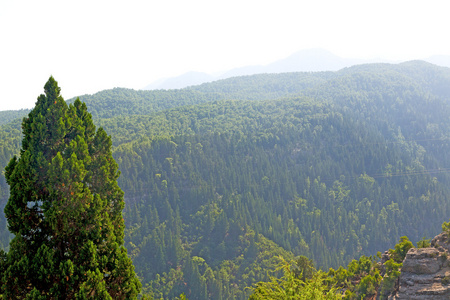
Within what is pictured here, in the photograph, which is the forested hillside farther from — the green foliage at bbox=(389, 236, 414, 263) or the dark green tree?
the dark green tree

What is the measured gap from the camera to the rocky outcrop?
2645 centimetres

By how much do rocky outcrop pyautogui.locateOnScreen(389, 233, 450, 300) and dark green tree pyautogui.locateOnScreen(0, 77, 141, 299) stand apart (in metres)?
21.5

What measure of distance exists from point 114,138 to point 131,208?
51.0 m

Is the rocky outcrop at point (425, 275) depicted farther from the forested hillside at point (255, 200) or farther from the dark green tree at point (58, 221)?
the forested hillside at point (255, 200)

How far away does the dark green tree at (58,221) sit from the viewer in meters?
14.2

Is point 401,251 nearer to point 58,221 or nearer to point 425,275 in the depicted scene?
point 425,275

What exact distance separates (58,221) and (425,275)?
26.3 metres

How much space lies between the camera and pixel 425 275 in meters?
27.6

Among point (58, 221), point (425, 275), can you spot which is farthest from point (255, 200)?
point (58, 221)

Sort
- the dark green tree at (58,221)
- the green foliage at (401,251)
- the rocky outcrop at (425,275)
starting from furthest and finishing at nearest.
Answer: the green foliage at (401,251) < the rocky outcrop at (425,275) < the dark green tree at (58,221)

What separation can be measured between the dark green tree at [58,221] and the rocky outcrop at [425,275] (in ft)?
70.4

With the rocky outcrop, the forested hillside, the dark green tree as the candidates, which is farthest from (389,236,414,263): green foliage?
the forested hillside

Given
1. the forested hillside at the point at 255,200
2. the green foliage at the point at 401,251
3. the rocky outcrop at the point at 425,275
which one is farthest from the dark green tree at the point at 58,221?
the forested hillside at the point at 255,200

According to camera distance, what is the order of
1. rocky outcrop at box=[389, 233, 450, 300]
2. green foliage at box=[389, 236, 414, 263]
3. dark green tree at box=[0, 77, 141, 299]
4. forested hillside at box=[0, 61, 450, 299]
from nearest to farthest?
dark green tree at box=[0, 77, 141, 299], rocky outcrop at box=[389, 233, 450, 300], green foliage at box=[389, 236, 414, 263], forested hillside at box=[0, 61, 450, 299]
